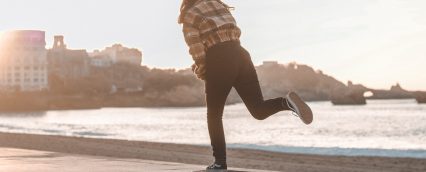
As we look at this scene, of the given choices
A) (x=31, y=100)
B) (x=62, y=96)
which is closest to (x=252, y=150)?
(x=31, y=100)

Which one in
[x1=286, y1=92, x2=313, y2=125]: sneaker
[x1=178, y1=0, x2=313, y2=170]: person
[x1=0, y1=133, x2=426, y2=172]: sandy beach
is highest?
[x1=178, y1=0, x2=313, y2=170]: person

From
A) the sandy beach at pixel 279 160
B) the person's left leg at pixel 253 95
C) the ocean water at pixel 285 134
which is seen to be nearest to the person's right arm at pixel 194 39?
the person's left leg at pixel 253 95

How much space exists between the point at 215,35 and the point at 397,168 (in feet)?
61.6

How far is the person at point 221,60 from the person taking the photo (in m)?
5.69

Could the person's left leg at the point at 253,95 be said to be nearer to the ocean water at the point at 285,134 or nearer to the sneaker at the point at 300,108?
the sneaker at the point at 300,108

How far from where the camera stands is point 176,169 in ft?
20.7

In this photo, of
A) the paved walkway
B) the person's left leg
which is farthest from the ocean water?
the person's left leg

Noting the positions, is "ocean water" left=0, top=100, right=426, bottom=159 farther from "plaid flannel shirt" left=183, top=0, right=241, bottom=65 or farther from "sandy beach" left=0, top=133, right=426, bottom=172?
"plaid flannel shirt" left=183, top=0, right=241, bottom=65

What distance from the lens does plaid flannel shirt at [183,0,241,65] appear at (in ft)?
18.6

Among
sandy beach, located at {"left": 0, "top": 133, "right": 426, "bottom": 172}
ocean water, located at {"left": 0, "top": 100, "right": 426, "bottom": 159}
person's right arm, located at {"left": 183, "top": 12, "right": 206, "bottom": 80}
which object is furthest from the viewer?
ocean water, located at {"left": 0, "top": 100, "right": 426, "bottom": 159}

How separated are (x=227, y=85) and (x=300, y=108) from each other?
650 millimetres

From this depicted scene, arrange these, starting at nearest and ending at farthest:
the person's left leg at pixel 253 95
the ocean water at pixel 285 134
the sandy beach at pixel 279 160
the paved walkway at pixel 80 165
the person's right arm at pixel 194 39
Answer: the person's right arm at pixel 194 39
the person's left leg at pixel 253 95
the paved walkway at pixel 80 165
the sandy beach at pixel 279 160
the ocean water at pixel 285 134

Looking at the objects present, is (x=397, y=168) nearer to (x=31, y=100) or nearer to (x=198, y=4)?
(x=198, y=4)

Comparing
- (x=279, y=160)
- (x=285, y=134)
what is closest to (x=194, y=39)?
(x=279, y=160)
